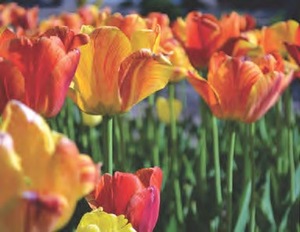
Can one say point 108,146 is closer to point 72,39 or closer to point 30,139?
point 72,39

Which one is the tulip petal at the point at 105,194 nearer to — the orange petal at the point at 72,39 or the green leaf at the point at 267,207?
the orange petal at the point at 72,39

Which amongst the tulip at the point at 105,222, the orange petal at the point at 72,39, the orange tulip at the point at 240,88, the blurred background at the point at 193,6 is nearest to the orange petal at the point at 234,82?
the orange tulip at the point at 240,88

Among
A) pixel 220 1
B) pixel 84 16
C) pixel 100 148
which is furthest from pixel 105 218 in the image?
pixel 220 1

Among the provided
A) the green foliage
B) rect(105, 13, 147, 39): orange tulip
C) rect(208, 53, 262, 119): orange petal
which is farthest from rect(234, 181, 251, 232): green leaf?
rect(105, 13, 147, 39): orange tulip

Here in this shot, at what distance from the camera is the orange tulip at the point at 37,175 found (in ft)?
1.54

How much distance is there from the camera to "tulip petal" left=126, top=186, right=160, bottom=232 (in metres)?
0.80

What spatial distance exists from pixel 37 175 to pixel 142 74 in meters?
0.47

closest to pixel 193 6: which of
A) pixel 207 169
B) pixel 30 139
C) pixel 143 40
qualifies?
pixel 207 169

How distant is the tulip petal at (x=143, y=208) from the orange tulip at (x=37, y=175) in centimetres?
30

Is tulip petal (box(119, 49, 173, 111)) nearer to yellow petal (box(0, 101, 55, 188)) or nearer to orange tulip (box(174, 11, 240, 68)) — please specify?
yellow petal (box(0, 101, 55, 188))

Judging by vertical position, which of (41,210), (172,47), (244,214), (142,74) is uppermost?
(41,210)

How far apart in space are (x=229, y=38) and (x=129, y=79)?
675 millimetres

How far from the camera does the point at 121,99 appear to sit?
39.7 inches

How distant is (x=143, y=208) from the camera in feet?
2.64
